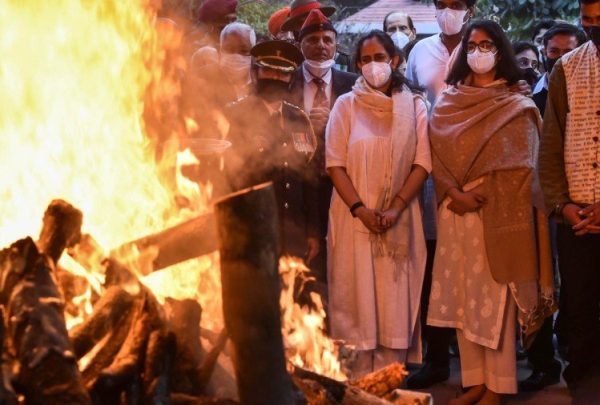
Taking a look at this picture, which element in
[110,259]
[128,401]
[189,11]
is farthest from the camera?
[189,11]

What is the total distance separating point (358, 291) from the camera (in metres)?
6.54

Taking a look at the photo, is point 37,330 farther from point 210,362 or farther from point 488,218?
point 488,218

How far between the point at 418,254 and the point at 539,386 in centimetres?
127

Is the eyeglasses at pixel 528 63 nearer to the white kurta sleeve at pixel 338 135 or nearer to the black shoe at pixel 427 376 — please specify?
the white kurta sleeve at pixel 338 135

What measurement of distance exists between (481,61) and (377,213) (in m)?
1.20

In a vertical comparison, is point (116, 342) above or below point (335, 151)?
below

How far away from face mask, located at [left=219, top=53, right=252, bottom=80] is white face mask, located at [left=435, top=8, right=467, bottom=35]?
5.01 feet

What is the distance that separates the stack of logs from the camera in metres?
3.36

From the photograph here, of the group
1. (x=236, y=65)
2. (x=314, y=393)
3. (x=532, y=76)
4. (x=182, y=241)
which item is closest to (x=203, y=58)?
(x=236, y=65)

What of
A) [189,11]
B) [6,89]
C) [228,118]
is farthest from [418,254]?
[189,11]

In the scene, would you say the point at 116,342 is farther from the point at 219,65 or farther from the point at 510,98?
the point at 219,65

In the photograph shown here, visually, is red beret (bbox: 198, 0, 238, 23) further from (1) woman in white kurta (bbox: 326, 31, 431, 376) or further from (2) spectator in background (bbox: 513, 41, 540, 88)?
(2) spectator in background (bbox: 513, 41, 540, 88)

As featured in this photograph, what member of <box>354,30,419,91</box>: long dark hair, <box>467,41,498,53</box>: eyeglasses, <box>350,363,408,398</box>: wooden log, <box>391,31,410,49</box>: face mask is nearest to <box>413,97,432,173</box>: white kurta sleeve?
<box>354,30,419,91</box>: long dark hair

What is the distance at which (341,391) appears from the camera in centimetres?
401
